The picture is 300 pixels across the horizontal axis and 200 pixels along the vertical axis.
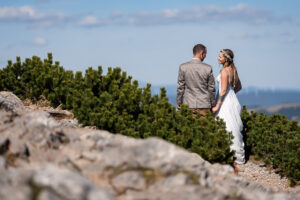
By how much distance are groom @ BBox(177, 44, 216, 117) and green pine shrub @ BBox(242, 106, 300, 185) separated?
249cm

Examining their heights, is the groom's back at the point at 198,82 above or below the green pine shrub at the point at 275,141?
above

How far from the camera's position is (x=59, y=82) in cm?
1438

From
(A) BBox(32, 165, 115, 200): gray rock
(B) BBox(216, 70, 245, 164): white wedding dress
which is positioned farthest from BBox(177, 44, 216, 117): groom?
(A) BBox(32, 165, 115, 200): gray rock

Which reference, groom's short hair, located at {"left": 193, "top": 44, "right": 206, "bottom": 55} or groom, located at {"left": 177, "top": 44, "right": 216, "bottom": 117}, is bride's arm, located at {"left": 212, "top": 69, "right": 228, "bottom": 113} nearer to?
groom, located at {"left": 177, "top": 44, "right": 216, "bottom": 117}

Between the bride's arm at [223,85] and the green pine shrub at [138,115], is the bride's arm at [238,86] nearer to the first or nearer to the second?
the bride's arm at [223,85]

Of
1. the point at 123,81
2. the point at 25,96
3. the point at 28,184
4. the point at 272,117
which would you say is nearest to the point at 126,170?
the point at 28,184

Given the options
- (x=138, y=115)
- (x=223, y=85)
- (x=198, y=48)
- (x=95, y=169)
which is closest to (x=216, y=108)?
(x=223, y=85)

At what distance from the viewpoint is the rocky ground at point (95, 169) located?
4.24 metres

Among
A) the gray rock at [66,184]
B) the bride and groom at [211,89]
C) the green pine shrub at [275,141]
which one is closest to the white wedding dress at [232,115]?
the bride and groom at [211,89]

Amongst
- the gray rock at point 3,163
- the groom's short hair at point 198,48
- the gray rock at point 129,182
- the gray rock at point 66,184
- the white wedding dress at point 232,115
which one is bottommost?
the white wedding dress at point 232,115

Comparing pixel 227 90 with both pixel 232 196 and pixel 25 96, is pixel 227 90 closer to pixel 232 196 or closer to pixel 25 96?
pixel 232 196

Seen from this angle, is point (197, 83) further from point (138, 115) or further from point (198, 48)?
point (138, 115)

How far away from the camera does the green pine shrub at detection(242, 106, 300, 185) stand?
11.7 metres

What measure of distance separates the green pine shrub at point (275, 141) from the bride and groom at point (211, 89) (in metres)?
1.01
